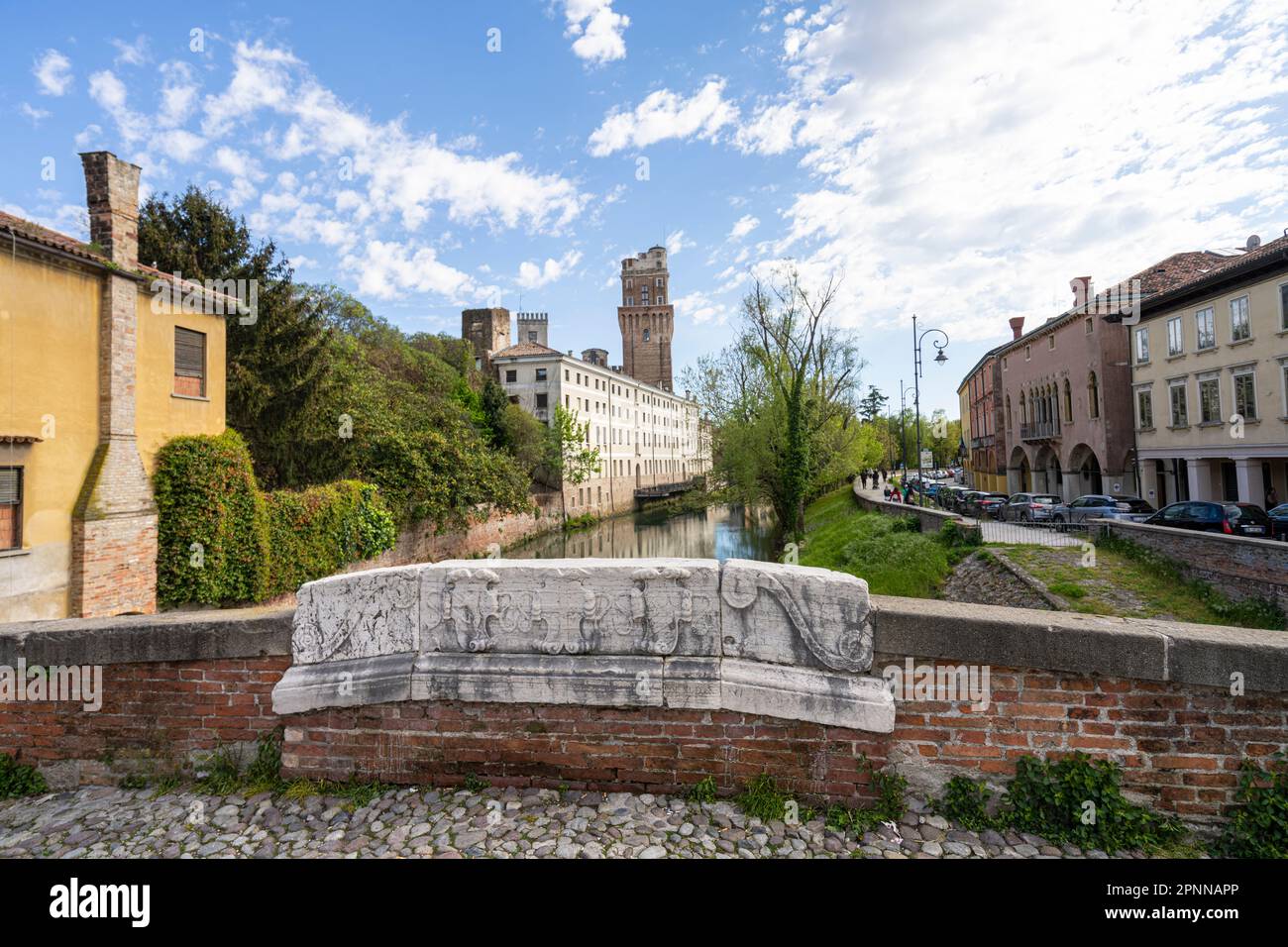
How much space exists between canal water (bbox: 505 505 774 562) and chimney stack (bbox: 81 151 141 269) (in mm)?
Result: 22600

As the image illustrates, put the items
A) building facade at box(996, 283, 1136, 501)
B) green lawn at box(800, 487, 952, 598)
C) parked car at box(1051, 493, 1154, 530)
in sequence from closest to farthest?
green lawn at box(800, 487, 952, 598), parked car at box(1051, 493, 1154, 530), building facade at box(996, 283, 1136, 501)

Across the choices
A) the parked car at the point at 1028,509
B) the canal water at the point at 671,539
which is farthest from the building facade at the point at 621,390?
the parked car at the point at 1028,509

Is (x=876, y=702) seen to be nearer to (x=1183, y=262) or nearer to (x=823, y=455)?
(x=823, y=455)

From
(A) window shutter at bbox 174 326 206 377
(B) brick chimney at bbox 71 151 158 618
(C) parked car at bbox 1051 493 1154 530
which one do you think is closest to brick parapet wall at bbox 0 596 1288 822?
(B) brick chimney at bbox 71 151 158 618

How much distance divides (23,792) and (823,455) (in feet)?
90.2

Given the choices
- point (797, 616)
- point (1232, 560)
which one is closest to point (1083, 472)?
point (1232, 560)

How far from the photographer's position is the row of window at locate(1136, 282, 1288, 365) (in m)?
19.6

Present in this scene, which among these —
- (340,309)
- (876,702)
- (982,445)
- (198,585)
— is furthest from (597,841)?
(982,445)

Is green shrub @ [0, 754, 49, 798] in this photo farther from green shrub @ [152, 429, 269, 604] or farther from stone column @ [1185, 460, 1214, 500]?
stone column @ [1185, 460, 1214, 500]

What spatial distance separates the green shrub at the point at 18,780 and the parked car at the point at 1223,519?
20.1m

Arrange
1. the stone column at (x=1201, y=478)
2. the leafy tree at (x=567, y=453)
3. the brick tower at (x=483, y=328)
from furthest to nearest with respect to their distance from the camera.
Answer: the brick tower at (x=483, y=328)
the leafy tree at (x=567, y=453)
the stone column at (x=1201, y=478)

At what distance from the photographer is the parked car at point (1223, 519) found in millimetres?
15062

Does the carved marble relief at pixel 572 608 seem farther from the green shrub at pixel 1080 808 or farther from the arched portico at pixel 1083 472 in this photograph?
the arched portico at pixel 1083 472

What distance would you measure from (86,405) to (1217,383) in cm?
3369
